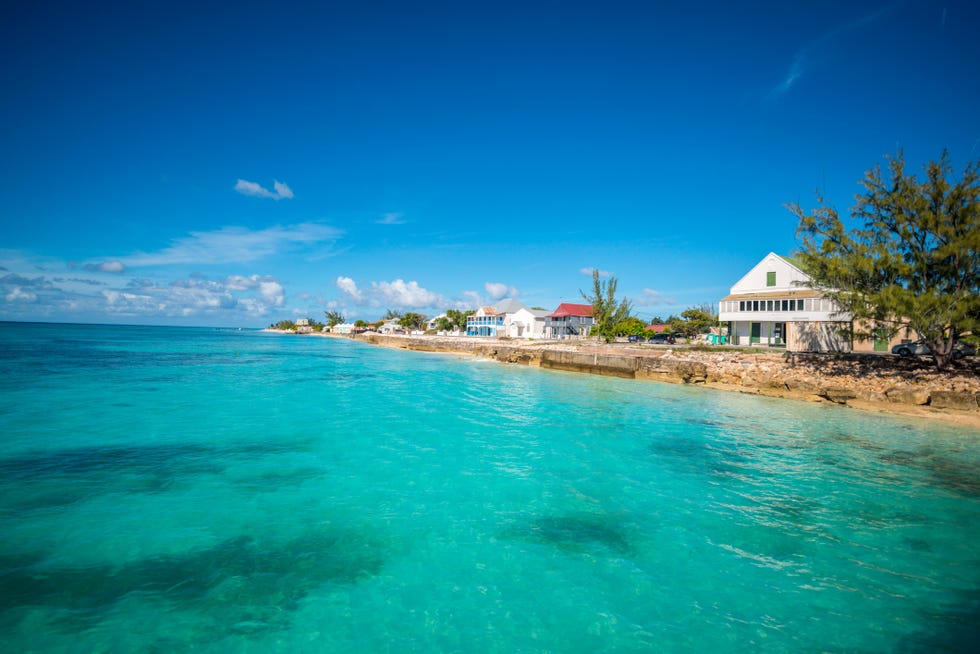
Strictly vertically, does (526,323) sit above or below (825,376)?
above

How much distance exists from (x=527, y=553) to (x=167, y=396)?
73.8 feet

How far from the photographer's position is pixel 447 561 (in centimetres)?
682

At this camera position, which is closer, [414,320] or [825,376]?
[825,376]

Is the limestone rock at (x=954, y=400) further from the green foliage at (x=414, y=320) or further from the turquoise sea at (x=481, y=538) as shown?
the green foliage at (x=414, y=320)

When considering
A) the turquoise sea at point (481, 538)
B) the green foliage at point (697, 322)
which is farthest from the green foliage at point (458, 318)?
the turquoise sea at point (481, 538)

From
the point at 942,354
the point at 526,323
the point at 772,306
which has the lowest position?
the point at 942,354

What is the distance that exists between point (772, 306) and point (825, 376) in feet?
58.4

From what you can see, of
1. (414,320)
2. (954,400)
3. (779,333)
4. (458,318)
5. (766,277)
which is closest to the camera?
(954,400)

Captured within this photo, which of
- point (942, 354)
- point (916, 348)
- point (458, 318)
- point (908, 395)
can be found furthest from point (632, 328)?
point (458, 318)

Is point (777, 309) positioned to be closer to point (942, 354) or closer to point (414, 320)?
point (942, 354)

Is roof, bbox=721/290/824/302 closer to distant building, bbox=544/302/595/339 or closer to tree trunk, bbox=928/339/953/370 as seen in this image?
tree trunk, bbox=928/339/953/370

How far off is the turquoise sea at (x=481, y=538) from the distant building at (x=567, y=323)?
74979mm

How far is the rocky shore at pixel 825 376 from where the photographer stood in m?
20.3

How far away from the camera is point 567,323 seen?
300 feet
